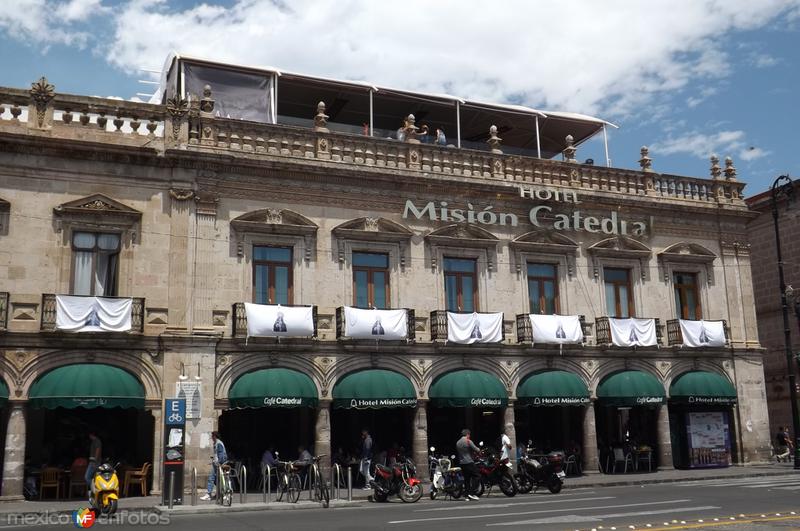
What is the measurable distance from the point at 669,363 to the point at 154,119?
21020mm

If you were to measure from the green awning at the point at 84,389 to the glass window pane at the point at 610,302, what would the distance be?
Answer: 17784 mm

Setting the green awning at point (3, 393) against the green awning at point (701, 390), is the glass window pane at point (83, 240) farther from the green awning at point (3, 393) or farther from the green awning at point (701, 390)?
the green awning at point (701, 390)

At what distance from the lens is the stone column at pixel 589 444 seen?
1166 inches

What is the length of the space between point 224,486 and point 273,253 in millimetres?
Result: 9050

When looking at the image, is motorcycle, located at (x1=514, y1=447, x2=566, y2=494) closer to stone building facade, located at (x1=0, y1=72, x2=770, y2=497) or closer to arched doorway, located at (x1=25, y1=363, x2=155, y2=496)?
stone building facade, located at (x1=0, y1=72, x2=770, y2=497)

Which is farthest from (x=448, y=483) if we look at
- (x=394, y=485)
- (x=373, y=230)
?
(x=373, y=230)

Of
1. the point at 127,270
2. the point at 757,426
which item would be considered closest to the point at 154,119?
the point at 127,270

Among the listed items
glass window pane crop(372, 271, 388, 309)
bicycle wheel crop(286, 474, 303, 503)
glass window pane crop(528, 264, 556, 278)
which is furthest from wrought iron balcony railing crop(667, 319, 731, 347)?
bicycle wheel crop(286, 474, 303, 503)

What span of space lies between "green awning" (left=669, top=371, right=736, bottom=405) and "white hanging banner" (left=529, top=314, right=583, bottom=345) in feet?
15.2

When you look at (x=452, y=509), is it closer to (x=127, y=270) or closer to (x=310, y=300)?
(x=310, y=300)

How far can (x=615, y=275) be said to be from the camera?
106ft

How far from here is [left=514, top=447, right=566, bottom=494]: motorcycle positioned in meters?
23.1

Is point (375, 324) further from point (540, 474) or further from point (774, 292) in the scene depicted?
point (774, 292)

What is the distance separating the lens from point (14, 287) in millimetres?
24047
